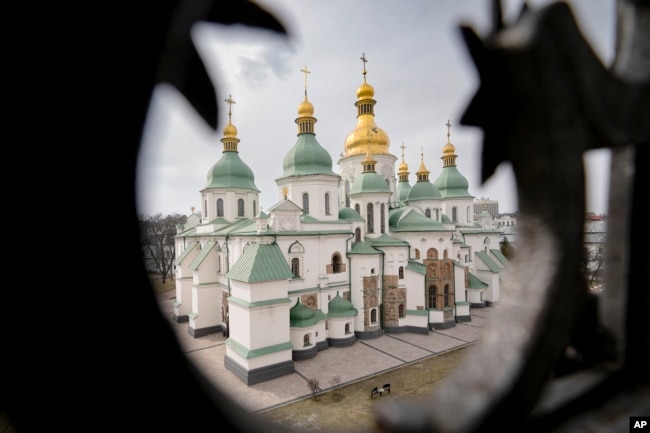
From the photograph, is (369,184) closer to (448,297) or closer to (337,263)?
(337,263)

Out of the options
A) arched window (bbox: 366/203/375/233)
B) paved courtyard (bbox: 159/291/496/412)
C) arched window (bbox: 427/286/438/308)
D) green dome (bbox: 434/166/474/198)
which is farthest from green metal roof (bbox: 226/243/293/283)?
green dome (bbox: 434/166/474/198)

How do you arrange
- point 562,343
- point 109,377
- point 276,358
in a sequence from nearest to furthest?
point 109,377 < point 562,343 < point 276,358

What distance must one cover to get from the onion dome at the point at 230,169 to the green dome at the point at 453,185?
19828 mm

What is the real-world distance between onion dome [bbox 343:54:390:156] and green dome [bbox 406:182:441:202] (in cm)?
487

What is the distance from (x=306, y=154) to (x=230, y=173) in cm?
741

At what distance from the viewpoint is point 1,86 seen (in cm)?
79

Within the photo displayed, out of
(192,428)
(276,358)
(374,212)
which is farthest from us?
(374,212)

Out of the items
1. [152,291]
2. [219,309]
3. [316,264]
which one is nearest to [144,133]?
[152,291]

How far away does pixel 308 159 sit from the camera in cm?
2042

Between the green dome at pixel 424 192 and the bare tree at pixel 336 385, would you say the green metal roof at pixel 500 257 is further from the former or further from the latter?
the bare tree at pixel 336 385

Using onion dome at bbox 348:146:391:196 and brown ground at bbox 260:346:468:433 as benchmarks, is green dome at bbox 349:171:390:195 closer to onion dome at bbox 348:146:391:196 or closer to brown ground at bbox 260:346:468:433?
onion dome at bbox 348:146:391:196

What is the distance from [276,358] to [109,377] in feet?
48.0

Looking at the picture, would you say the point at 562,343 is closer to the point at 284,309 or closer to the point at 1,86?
the point at 1,86

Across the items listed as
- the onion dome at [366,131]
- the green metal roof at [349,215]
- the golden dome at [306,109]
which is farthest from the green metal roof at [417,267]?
the golden dome at [306,109]
